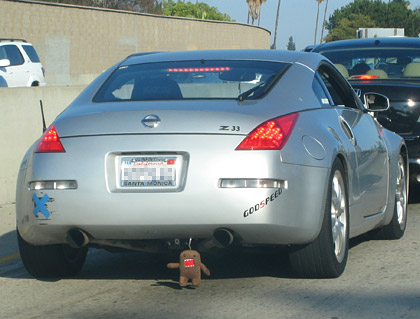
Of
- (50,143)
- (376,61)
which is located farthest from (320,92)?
(376,61)

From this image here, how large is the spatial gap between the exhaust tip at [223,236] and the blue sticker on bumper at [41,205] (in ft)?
3.31

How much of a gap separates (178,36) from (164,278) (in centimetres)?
4492

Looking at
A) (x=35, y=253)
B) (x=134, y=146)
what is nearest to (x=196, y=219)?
(x=134, y=146)

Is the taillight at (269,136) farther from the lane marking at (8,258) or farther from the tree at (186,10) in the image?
the tree at (186,10)

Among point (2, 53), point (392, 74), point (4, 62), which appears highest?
point (392, 74)

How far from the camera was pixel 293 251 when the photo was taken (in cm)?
596

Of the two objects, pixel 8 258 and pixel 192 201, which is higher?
pixel 192 201

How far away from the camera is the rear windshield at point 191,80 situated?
617 cm

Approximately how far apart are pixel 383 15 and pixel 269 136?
13473 cm

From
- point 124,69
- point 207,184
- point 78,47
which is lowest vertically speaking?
point 78,47

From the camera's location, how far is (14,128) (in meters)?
10.8

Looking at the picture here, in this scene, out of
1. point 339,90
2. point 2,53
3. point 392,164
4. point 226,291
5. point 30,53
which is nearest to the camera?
point 226,291

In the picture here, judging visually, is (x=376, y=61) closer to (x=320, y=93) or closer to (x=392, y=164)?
(x=392, y=164)

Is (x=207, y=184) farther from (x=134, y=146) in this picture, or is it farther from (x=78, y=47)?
(x=78, y=47)
